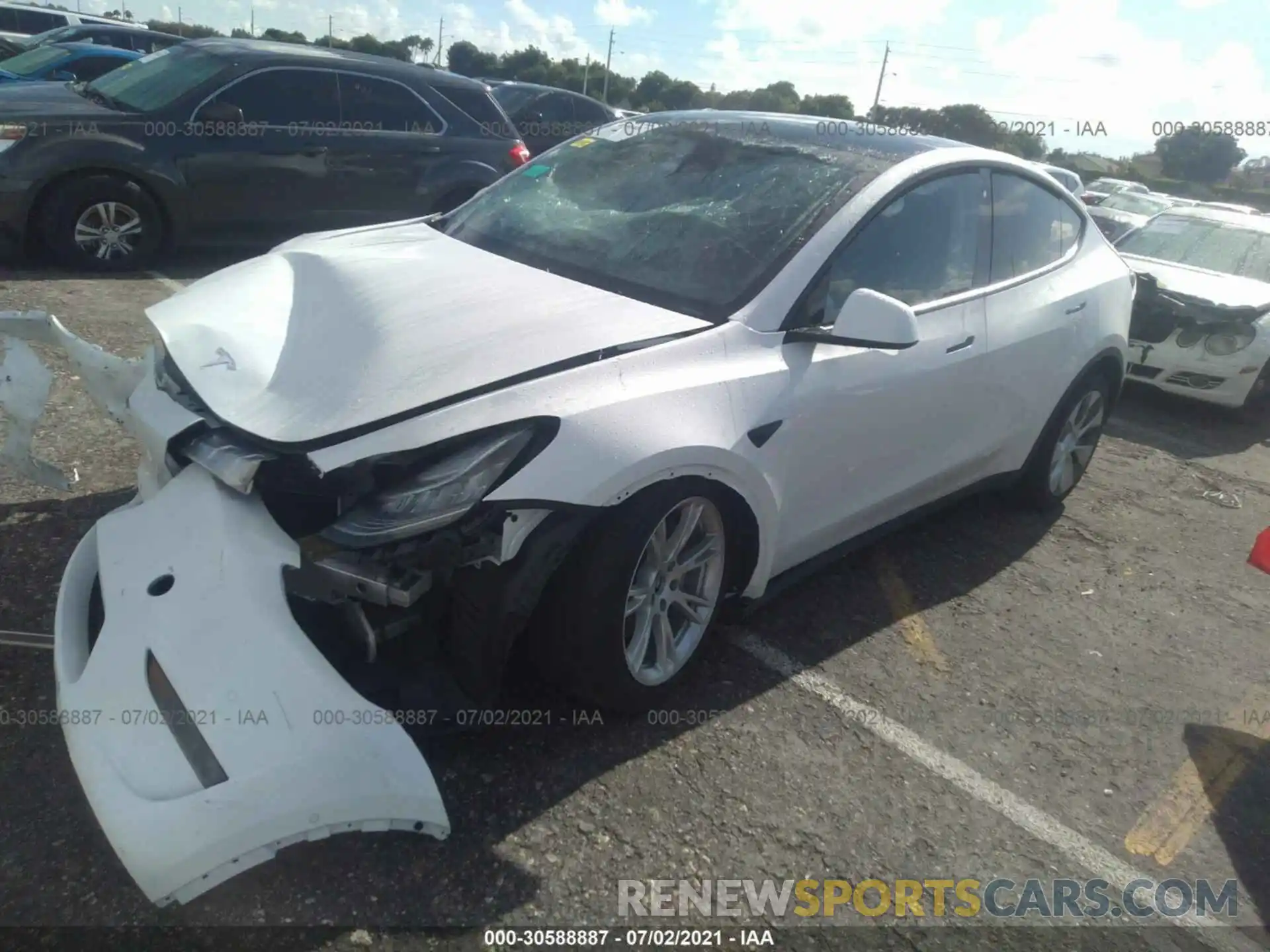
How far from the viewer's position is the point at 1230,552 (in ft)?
15.7

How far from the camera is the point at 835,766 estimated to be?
278cm

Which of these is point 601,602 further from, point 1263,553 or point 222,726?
point 1263,553

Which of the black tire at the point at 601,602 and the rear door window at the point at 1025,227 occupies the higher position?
the rear door window at the point at 1025,227

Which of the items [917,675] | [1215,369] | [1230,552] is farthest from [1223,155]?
[917,675]

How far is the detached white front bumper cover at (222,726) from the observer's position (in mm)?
1807

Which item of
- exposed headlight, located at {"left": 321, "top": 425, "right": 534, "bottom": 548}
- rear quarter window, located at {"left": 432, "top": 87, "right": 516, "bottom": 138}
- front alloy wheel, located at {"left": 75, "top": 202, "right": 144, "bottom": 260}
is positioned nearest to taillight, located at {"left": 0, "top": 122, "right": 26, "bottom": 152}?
front alloy wheel, located at {"left": 75, "top": 202, "right": 144, "bottom": 260}

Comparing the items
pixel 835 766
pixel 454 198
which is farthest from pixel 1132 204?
pixel 835 766

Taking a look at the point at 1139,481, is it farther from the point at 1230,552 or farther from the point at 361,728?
the point at 361,728

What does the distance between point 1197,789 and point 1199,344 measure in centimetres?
509

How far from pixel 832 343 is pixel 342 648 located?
1671mm

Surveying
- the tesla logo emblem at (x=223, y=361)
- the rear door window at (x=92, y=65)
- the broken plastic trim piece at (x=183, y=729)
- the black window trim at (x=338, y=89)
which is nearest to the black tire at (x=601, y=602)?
the broken plastic trim piece at (x=183, y=729)

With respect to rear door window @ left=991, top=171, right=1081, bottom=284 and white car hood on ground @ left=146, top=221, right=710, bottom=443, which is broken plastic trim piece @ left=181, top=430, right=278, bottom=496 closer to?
white car hood on ground @ left=146, top=221, right=710, bottom=443

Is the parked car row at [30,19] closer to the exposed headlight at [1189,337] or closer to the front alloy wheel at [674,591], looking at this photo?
the exposed headlight at [1189,337]

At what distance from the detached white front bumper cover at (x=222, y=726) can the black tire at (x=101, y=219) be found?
546 cm
